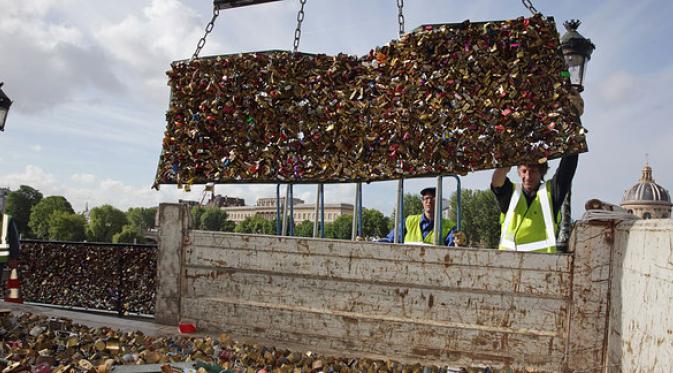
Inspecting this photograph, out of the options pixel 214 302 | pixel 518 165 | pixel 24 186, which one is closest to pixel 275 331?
pixel 214 302

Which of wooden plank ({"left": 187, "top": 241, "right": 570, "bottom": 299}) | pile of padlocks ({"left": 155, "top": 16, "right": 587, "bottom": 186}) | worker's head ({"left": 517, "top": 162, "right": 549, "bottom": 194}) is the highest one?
pile of padlocks ({"left": 155, "top": 16, "right": 587, "bottom": 186})

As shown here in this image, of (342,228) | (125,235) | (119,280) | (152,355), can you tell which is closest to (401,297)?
(152,355)

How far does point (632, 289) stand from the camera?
429 cm

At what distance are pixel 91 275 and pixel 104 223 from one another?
352 feet

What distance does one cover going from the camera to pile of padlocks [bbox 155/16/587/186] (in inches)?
224

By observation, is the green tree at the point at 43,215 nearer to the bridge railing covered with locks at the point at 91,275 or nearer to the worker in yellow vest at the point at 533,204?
the bridge railing covered with locks at the point at 91,275

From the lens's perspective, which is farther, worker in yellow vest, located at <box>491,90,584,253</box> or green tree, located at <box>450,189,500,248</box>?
green tree, located at <box>450,189,500,248</box>

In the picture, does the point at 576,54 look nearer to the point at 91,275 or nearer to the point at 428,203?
the point at 428,203

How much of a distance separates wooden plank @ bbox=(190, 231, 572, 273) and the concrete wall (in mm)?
10

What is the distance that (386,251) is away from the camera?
5516 millimetres

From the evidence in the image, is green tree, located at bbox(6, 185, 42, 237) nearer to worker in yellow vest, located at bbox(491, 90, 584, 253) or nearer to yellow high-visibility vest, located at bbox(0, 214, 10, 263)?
yellow high-visibility vest, located at bbox(0, 214, 10, 263)

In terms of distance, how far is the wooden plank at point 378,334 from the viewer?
5.04 metres

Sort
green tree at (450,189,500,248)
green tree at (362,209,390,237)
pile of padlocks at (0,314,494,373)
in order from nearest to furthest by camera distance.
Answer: pile of padlocks at (0,314,494,373)
green tree at (450,189,500,248)
green tree at (362,209,390,237)

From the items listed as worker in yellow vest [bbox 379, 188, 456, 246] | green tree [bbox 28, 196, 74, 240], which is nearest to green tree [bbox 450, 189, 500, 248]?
green tree [bbox 28, 196, 74, 240]
